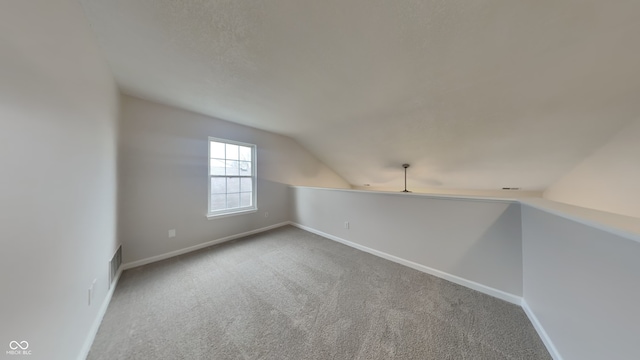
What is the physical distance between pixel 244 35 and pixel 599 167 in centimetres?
476

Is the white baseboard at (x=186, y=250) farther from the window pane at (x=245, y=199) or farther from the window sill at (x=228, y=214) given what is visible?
the window pane at (x=245, y=199)

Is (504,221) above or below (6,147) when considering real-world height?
below

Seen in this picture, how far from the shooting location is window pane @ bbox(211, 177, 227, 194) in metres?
3.25

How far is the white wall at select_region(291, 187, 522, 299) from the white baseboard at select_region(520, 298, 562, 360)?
0.42ft

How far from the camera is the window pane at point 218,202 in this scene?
10.6 ft

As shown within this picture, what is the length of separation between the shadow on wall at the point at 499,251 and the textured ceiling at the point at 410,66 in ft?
4.22

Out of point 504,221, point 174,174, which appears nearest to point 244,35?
point 174,174

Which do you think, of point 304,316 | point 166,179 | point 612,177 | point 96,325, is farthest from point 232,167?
point 612,177

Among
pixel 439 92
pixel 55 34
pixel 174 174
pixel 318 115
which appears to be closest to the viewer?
pixel 55 34

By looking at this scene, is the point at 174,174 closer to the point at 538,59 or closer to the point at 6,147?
the point at 6,147

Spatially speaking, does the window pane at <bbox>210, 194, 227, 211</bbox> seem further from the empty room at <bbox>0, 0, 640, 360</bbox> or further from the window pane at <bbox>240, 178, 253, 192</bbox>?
the window pane at <bbox>240, 178, 253, 192</bbox>

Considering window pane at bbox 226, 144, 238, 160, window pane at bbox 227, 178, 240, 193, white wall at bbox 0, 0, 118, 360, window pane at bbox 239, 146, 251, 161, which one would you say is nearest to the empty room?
white wall at bbox 0, 0, 118, 360

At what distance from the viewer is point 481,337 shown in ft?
4.55

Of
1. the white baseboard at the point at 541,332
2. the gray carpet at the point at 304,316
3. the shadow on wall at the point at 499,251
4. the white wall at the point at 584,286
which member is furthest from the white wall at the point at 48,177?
the shadow on wall at the point at 499,251
